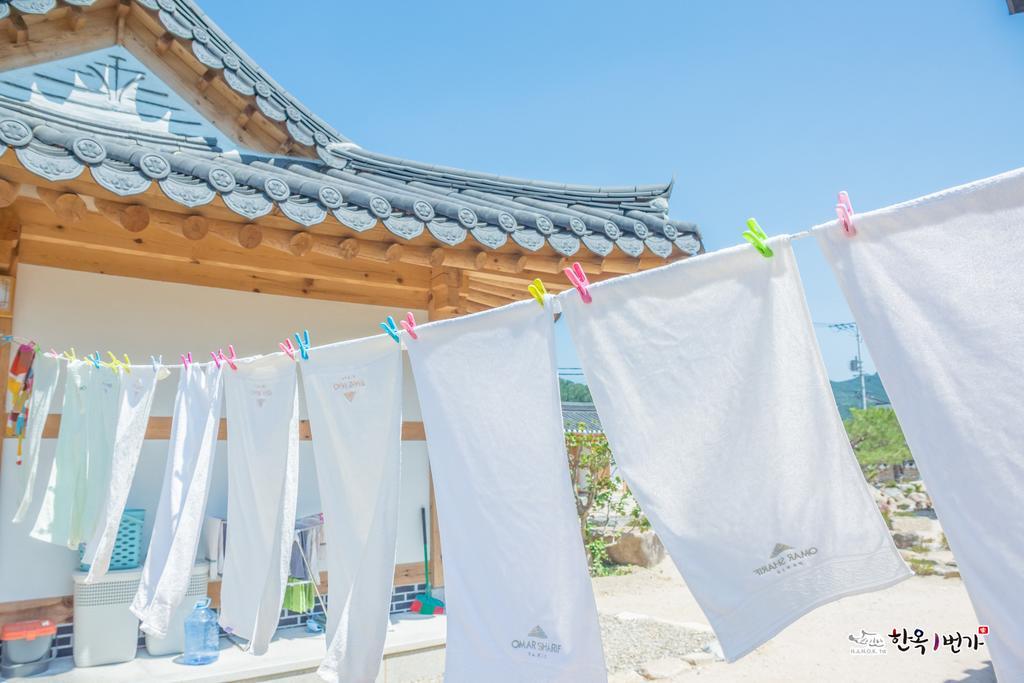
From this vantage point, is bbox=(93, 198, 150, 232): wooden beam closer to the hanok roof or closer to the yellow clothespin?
the hanok roof

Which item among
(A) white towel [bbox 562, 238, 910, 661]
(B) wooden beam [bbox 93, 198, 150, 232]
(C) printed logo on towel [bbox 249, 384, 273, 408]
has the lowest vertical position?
(A) white towel [bbox 562, 238, 910, 661]

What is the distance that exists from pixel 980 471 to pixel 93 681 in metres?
4.10

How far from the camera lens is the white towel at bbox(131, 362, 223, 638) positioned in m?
3.08

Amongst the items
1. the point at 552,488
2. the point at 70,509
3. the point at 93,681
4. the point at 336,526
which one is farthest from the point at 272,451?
the point at 93,681

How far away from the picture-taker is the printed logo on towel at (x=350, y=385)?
2.49 metres

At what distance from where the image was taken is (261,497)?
286 cm

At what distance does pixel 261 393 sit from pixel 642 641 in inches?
193

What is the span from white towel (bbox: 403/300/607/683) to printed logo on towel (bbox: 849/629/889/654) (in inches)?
209

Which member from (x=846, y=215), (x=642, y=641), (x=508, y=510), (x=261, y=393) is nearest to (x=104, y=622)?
(x=261, y=393)

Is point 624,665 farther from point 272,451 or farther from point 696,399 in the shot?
point 696,399

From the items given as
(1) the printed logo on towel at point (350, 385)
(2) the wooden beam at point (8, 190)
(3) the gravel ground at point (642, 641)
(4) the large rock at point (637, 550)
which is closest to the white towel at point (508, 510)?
(1) the printed logo on towel at point (350, 385)

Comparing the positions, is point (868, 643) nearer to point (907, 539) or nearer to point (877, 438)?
point (907, 539)

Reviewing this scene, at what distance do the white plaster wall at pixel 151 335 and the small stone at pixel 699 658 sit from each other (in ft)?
7.67

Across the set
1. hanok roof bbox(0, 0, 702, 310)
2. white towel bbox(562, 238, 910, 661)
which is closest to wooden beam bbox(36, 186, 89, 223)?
hanok roof bbox(0, 0, 702, 310)
